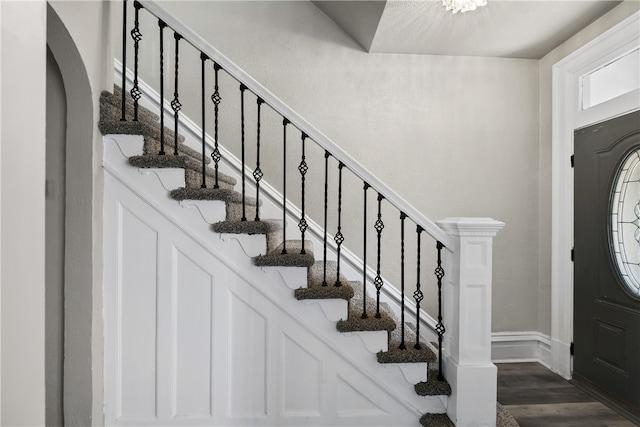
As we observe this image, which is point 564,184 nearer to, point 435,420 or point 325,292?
point 435,420

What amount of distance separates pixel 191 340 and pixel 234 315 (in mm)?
280

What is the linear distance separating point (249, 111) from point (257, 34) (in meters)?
0.66

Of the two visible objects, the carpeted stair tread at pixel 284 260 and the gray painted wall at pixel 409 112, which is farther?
the gray painted wall at pixel 409 112

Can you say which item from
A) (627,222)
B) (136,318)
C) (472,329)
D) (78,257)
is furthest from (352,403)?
(627,222)

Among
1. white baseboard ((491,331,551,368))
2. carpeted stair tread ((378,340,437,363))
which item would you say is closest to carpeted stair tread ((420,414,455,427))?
carpeted stair tread ((378,340,437,363))

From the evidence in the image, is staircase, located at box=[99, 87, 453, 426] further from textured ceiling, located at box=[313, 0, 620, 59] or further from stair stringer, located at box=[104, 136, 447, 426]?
textured ceiling, located at box=[313, 0, 620, 59]

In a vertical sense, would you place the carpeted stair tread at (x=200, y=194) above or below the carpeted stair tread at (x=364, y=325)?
above

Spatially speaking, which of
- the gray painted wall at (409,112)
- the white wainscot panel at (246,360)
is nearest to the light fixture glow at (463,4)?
the gray painted wall at (409,112)

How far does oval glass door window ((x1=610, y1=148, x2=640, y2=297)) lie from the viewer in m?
2.60

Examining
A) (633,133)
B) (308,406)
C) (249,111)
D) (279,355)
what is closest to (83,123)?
(249,111)

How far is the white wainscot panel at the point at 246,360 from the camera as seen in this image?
86.0 inches

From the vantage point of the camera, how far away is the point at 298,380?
220 centimetres

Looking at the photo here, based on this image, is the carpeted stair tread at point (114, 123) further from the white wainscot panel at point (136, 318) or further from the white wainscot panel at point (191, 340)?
the white wainscot panel at point (191, 340)

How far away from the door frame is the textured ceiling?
26cm
